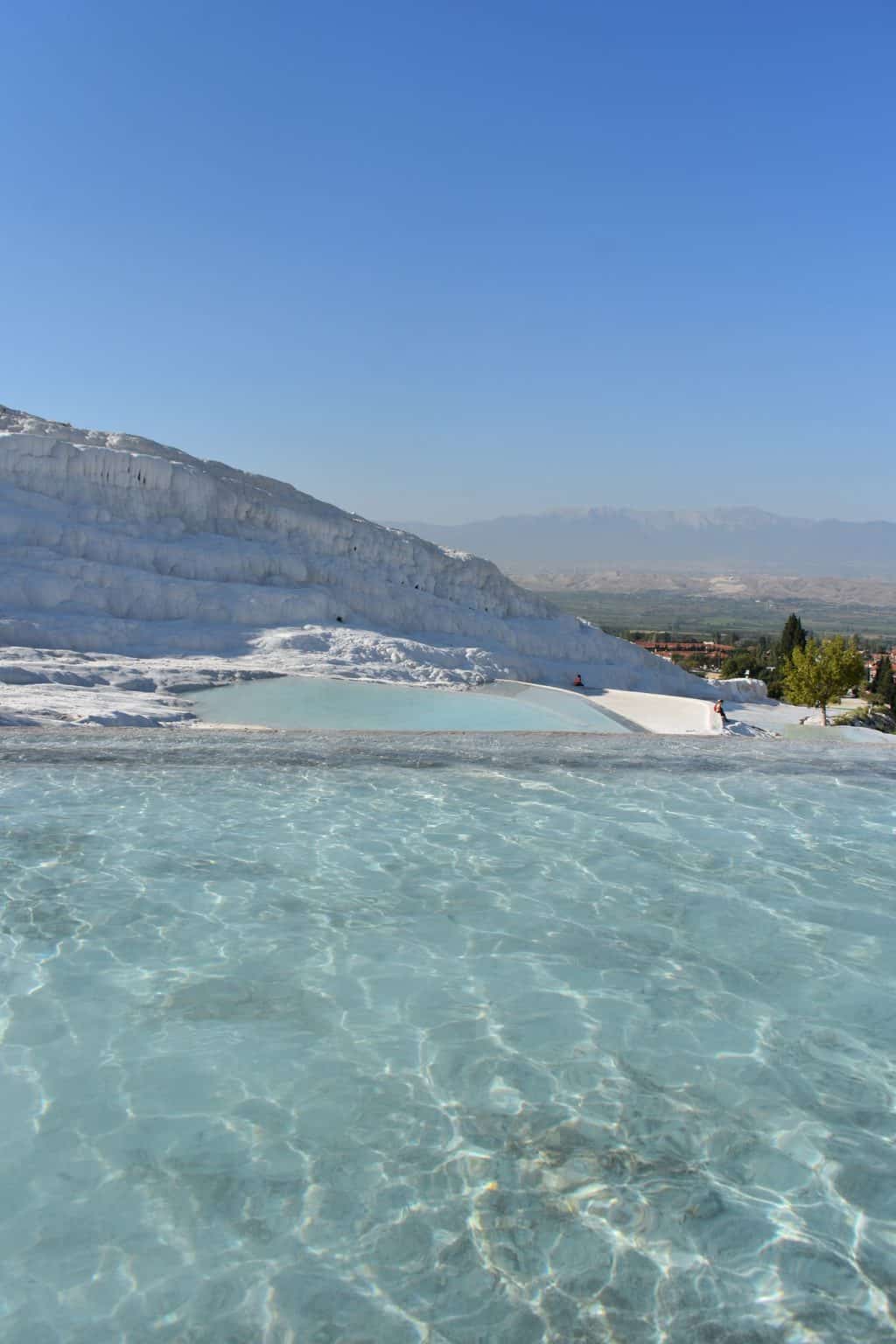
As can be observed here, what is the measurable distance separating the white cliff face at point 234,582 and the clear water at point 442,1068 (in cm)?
876

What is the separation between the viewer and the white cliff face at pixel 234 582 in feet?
54.0

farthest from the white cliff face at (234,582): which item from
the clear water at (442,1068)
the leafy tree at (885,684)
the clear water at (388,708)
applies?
the leafy tree at (885,684)

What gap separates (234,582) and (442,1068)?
16.2 m

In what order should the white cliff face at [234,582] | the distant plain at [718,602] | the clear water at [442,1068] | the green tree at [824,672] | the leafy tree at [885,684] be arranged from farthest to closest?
the distant plain at [718,602] → the leafy tree at [885,684] → the green tree at [824,672] → the white cliff face at [234,582] → the clear water at [442,1068]

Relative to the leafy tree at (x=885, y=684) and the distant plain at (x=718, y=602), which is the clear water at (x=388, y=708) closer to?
the leafy tree at (x=885, y=684)

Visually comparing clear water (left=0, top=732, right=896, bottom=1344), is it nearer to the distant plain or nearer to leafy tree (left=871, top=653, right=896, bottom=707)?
leafy tree (left=871, top=653, right=896, bottom=707)

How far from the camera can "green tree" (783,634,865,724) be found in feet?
70.8

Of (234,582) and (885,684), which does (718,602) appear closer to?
(885,684)

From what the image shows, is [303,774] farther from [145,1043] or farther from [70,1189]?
[70,1189]

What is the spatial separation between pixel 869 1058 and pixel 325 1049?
7.12ft

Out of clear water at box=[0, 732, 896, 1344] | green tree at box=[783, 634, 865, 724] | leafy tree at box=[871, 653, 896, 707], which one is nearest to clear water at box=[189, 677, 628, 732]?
clear water at box=[0, 732, 896, 1344]

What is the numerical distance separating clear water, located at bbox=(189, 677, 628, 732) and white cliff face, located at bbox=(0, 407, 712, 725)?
1.30 meters

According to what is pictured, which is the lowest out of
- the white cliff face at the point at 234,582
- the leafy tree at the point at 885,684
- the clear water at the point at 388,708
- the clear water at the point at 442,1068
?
the leafy tree at the point at 885,684

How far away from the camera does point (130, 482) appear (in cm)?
1914
